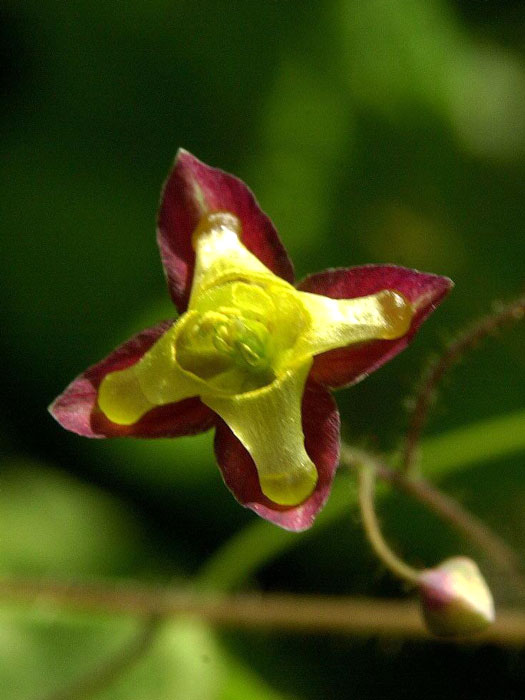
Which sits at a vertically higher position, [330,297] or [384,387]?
[330,297]

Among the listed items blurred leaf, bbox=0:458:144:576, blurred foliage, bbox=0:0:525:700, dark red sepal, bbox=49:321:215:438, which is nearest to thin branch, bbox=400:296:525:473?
dark red sepal, bbox=49:321:215:438

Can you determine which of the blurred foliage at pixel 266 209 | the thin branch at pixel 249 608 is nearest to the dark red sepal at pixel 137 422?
the thin branch at pixel 249 608

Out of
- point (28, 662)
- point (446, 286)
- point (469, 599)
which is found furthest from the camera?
point (28, 662)

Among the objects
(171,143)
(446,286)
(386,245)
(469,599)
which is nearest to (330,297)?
(446,286)

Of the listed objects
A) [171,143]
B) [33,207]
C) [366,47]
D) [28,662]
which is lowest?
[28,662]

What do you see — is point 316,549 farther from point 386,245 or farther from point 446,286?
point 446,286

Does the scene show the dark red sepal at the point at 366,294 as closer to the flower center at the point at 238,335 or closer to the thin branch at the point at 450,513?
the flower center at the point at 238,335

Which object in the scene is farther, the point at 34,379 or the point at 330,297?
the point at 34,379
